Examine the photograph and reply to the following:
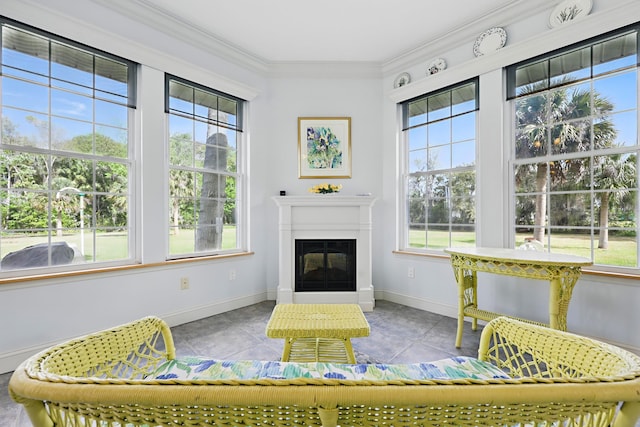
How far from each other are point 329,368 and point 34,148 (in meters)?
2.67

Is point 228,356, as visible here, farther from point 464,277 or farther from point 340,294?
point 464,277

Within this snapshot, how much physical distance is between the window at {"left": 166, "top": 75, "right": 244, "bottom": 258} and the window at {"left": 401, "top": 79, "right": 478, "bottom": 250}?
2.09 metres

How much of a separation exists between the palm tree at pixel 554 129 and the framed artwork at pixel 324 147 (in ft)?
5.95

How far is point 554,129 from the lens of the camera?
103 inches

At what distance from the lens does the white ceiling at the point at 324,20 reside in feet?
8.75

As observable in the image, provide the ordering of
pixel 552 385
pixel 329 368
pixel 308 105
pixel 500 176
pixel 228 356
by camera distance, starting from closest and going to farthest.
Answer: pixel 552 385
pixel 329 368
pixel 228 356
pixel 500 176
pixel 308 105

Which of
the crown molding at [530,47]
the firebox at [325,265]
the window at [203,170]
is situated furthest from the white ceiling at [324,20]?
the firebox at [325,265]

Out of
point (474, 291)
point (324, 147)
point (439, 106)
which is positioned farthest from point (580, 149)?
point (324, 147)

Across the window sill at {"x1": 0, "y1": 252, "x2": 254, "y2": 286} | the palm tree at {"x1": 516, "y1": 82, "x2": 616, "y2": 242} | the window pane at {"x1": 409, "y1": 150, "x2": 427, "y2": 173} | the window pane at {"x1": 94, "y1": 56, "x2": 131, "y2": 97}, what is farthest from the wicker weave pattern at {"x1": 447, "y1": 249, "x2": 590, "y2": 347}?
the window pane at {"x1": 94, "y1": 56, "x2": 131, "y2": 97}

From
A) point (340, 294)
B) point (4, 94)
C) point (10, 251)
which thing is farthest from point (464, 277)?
point (4, 94)

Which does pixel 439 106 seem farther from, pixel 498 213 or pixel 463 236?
pixel 463 236

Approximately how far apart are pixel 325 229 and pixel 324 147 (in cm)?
105

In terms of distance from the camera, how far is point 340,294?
3.45 meters

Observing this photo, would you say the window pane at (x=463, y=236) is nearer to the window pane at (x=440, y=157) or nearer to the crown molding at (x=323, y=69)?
the window pane at (x=440, y=157)
